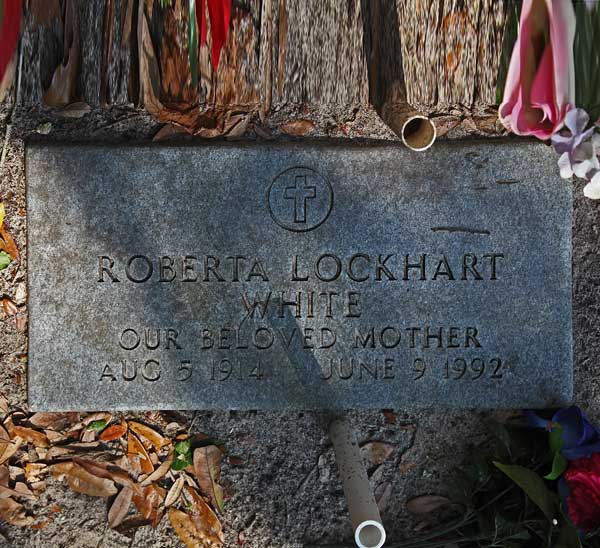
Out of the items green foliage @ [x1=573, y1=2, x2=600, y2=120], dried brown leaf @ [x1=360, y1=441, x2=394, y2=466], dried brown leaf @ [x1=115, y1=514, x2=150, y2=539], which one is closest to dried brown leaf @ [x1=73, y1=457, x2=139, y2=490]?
dried brown leaf @ [x1=115, y1=514, x2=150, y2=539]

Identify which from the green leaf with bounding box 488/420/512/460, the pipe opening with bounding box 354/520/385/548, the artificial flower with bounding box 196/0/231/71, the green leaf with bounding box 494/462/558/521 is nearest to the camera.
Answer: the pipe opening with bounding box 354/520/385/548

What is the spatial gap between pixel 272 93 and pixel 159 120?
0.36 meters

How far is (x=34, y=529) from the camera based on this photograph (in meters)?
1.96

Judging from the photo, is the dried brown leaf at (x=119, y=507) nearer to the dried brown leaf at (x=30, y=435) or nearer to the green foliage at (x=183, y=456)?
the green foliage at (x=183, y=456)

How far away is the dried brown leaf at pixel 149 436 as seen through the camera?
195cm

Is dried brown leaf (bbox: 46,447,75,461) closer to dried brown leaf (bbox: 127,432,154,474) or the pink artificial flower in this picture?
dried brown leaf (bbox: 127,432,154,474)

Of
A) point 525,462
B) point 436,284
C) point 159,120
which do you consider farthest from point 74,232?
point 525,462

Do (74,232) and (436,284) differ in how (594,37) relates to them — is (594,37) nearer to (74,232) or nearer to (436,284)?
(436,284)

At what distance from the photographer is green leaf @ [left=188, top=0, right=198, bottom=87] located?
65.4 inches

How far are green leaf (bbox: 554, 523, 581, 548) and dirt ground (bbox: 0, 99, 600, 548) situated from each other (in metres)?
0.33

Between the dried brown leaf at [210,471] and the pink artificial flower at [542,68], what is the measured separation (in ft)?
4.35

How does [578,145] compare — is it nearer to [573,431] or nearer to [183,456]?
[573,431]

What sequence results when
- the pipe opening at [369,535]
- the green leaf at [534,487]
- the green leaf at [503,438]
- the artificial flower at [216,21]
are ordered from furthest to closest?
the green leaf at [503,438], the green leaf at [534,487], the artificial flower at [216,21], the pipe opening at [369,535]

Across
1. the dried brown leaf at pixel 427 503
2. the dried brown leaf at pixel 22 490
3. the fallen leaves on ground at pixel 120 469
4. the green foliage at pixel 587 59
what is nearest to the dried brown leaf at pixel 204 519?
the fallen leaves on ground at pixel 120 469
